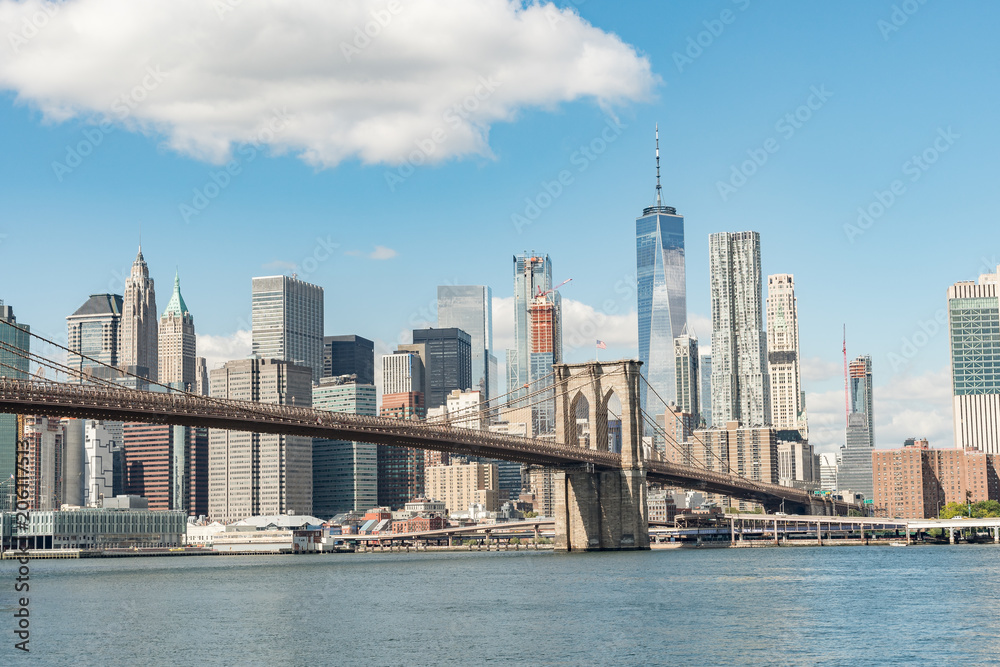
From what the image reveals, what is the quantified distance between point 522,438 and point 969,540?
71133mm

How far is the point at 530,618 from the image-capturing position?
146 feet

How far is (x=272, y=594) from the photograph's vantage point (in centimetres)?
5712

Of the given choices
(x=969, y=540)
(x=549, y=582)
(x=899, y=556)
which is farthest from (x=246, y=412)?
(x=969, y=540)

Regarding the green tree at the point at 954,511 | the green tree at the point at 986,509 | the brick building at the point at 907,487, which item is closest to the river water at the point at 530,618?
the green tree at the point at 986,509

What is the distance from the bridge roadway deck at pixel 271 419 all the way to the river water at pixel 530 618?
323 inches

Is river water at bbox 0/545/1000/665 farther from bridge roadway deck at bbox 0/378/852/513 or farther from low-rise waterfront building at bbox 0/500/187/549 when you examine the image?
low-rise waterfront building at bbox 0/500/187/549

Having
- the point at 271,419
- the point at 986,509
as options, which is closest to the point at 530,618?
the point at 271,419

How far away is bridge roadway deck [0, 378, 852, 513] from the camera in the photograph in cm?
6003

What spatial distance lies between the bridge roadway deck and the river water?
26.9 feet

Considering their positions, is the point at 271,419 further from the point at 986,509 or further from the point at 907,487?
the point at 907,487

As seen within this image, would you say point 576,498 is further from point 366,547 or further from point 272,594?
point 366,547

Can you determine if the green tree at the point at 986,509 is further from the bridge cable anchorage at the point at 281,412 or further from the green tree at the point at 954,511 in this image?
the bridge cable anchorage at the point at 281,412

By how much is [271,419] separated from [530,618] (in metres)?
29.8

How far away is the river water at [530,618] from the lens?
3575cm
